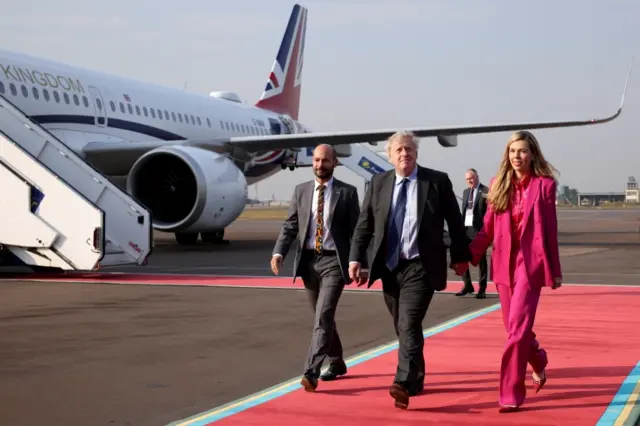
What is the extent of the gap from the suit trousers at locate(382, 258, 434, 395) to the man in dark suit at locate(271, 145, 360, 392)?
62 centimetres

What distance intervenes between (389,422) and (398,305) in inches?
35.3

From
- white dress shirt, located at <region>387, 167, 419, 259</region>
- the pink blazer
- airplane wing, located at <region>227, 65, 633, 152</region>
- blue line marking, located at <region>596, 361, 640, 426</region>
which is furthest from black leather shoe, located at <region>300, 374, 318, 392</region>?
airplane wing, located at <region>227, 65, 633, 152</region>

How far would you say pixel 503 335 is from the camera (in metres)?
8.25

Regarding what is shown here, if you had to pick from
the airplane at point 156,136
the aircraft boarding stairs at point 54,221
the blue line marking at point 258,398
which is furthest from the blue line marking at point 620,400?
the airplane at point 156,136

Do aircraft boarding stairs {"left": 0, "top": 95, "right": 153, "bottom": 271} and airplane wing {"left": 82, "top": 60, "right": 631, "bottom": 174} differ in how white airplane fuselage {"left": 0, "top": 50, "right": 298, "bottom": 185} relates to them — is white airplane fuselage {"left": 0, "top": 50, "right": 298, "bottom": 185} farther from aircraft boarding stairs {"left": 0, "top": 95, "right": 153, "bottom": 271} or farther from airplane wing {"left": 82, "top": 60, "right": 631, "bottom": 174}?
aircraft boarding stairs {"left": 0, "top": 95, "right": 153, "bottom": 271}

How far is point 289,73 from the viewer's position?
3281 cm

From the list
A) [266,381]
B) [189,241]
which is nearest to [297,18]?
[189,241]

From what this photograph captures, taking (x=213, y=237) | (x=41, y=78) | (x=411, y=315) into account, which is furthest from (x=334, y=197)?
(x=213, y=237)

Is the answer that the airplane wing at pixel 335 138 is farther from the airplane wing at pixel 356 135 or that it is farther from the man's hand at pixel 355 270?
the man's hand at pixel 355 270

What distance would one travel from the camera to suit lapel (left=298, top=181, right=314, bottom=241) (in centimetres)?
630

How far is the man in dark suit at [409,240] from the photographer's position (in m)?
5.55

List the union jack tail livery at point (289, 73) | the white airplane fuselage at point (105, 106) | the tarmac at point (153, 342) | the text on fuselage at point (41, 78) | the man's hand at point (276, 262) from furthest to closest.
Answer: the union jack tail livery at point (289, 73) < the white airplane fuselage at point (105, 106) < the text on fuselage at point (41, 78) < the man's hand at point (276, 262) < the tarmac at point (153, 342)

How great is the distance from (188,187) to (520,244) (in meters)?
15.7

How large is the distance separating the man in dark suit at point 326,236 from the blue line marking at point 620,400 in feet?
5.63
